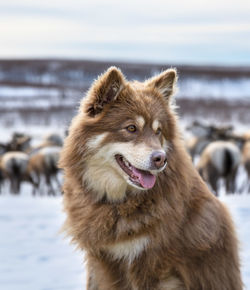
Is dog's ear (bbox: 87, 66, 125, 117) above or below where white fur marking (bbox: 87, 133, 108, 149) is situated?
above

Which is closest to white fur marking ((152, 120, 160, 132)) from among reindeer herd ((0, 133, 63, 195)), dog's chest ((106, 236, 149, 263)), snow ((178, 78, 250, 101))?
dog's chest ((106, 236, 149, 263))

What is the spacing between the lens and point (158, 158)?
3.53 metres

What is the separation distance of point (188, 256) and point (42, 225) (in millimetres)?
3842

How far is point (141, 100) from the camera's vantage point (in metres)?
3.81

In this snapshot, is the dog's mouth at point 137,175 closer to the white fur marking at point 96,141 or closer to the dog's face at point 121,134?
the dog's face at point 121,134

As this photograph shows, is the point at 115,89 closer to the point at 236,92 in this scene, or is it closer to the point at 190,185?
the point at 190,185

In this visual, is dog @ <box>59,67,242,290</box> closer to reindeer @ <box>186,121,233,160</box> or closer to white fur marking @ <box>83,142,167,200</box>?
white fur marking @ <box>83,142,167,200</box>

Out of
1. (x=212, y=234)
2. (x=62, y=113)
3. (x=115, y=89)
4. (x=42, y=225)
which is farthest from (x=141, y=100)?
(x=62, y=113)

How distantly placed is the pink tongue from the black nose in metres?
0.18

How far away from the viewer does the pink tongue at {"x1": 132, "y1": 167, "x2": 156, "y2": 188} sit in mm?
3672

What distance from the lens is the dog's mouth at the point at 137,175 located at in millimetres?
3668

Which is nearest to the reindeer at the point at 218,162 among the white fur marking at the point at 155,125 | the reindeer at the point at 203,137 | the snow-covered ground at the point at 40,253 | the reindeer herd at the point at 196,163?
the reindeer herd at the point at 196,163

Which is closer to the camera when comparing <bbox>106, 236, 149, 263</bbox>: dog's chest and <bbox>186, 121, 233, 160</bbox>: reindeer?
<bbox>106, 236, 149, 263</bbox>: dog's chest

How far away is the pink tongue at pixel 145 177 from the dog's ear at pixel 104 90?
1.82 feet
